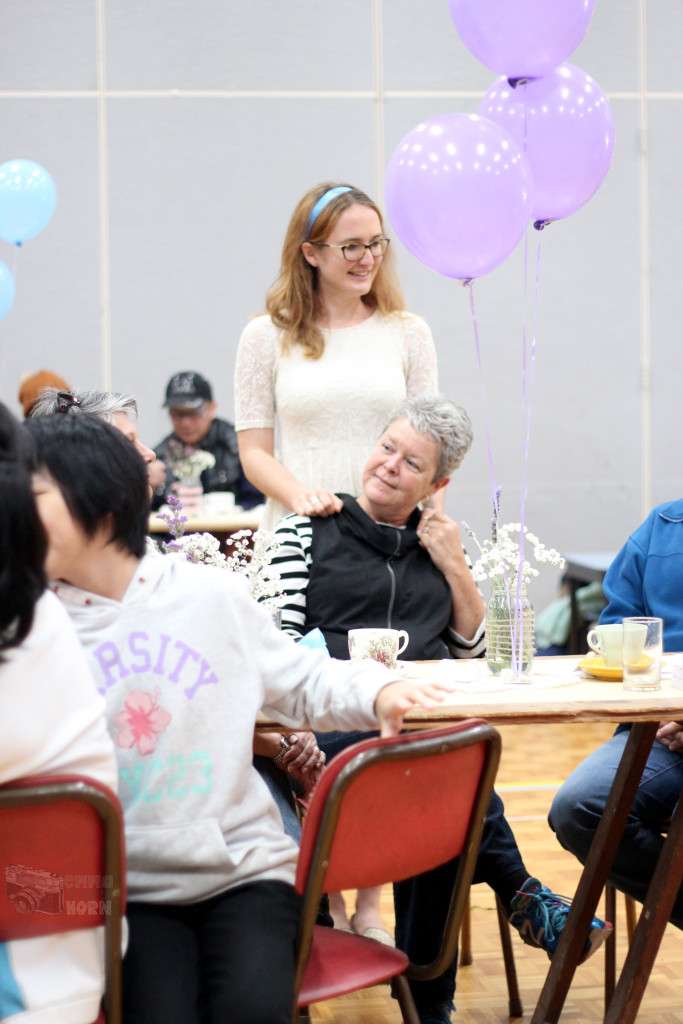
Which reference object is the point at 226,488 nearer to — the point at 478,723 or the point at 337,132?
the point at 337,132

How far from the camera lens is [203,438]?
519cm

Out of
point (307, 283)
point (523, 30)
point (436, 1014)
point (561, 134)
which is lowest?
point (436, 1014)

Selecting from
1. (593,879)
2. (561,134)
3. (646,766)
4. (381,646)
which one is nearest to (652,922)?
(593,879)

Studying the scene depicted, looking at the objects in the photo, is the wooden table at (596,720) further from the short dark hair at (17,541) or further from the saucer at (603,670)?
the short dark hair at (17,541)

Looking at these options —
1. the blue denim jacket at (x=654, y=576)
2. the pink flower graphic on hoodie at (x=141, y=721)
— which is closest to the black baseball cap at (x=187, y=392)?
the blue denim jacket at (x=654, y=576)

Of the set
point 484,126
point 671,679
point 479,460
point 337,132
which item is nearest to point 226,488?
point 479,460

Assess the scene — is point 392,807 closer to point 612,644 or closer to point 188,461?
point 612,644

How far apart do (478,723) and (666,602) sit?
39.6 inches

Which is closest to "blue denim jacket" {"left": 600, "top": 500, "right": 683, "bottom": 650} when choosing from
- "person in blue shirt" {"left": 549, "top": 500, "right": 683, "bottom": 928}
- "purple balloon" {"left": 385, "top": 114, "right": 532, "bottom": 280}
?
"person in blue shirt" {"left": 549, "top": 500, "right": 683, "bottom": 928}

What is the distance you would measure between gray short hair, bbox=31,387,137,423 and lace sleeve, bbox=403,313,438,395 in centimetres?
82

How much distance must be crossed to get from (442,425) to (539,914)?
96cm

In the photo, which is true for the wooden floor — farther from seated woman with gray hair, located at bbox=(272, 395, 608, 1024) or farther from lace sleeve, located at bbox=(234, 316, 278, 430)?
lace sleeve, located at bbox=(234, 316, 278, 430)

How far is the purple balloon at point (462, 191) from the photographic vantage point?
2.14 m

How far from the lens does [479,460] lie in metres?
6.36
